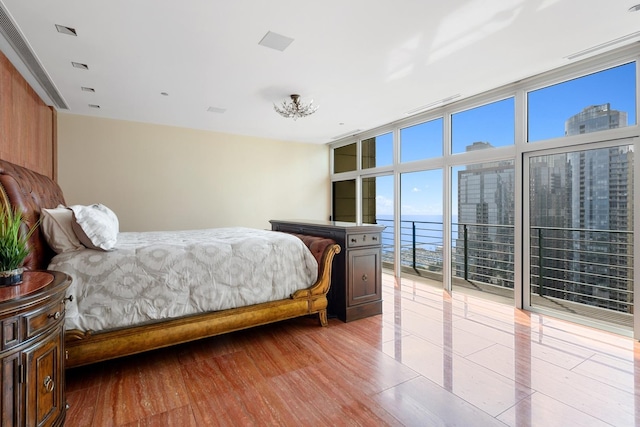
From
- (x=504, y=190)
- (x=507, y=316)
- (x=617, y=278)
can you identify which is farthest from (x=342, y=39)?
(x=617, y=278)

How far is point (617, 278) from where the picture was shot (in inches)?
117

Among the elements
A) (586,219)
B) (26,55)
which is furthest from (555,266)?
(26,55)

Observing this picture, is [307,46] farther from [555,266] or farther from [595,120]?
[555,266]

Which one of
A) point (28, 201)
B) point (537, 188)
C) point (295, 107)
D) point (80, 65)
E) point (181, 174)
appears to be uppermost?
point (80, 65)

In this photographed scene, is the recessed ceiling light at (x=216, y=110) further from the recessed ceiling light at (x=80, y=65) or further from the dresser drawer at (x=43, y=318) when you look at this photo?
the dresser drawer at (x=43, y=318)

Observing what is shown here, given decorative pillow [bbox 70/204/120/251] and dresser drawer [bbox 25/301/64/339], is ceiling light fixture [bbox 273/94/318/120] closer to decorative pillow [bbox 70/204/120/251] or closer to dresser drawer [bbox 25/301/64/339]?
decorative pillow [bbox 70/204/120/251]

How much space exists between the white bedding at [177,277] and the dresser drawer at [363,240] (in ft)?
1.40

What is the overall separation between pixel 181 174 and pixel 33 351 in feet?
14.0

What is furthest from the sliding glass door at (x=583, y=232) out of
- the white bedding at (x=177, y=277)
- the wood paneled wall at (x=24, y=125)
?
the wood paneled wall at (x=24, y=125)

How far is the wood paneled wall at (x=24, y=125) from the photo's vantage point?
280cm

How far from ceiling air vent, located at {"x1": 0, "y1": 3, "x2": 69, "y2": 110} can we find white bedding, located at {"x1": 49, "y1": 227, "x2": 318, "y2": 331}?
5.86 feet

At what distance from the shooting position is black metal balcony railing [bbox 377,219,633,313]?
2965mm

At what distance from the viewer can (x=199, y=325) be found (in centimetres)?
237

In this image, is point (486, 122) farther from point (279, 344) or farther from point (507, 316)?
point (279, 344)
